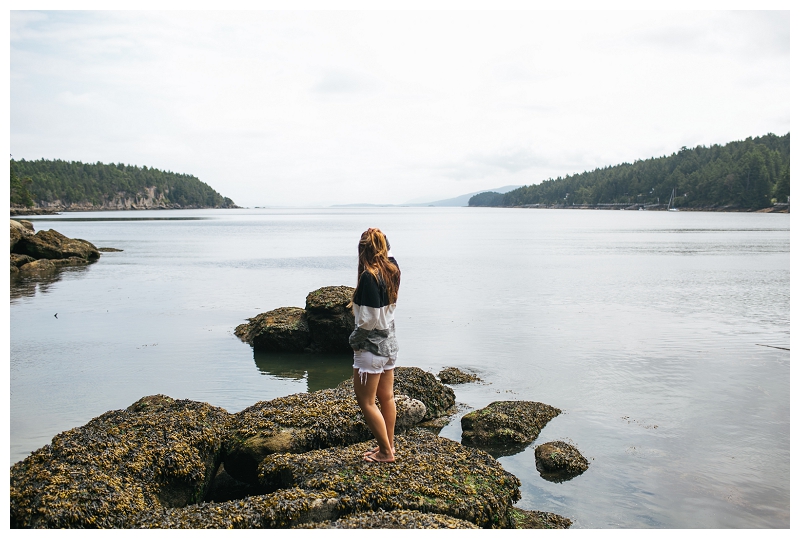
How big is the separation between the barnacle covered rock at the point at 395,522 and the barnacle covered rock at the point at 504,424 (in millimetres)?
3795

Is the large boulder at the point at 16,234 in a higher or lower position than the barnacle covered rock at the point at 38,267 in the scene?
higher

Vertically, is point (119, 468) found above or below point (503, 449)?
above

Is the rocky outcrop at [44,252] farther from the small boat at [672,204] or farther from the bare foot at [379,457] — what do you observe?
the small boat at [672,204]

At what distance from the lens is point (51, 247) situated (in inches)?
1523

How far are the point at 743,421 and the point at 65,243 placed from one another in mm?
40564

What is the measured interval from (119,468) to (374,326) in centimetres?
295

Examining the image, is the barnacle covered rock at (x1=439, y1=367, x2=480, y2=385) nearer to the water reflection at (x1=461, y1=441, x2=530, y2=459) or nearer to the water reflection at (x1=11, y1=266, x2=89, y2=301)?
the water reflection at (x1=461, y1=441, x2=530, y2=459)

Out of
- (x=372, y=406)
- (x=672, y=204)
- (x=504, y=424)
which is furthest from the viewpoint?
(x=672, y=204)

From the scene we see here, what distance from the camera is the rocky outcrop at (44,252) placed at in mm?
34906

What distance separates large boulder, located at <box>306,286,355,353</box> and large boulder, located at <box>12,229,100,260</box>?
97.2ft

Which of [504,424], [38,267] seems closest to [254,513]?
[504,424]

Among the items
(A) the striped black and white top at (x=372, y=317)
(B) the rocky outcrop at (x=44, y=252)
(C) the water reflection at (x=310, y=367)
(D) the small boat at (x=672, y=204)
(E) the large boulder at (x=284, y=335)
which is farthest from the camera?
(D) the small boat at (x=672, y=204)

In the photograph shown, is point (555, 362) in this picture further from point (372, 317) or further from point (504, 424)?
point (372, 317)

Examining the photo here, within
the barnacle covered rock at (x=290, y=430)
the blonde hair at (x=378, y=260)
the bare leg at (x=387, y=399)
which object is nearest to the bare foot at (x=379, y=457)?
the bare leg at (x=387, y=399)
